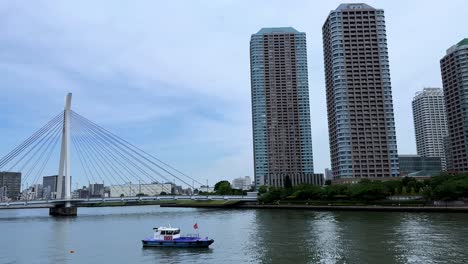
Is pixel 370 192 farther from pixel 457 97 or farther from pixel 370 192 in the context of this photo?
pixel 457 97

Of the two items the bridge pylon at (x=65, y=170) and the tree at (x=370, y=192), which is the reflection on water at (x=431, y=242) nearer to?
the tree at (x=370, y=192)

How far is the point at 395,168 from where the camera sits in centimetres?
12188

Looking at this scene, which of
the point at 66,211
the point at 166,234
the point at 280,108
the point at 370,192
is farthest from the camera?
the point at 280,108

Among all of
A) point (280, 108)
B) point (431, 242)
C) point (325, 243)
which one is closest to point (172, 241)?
point (325, 243)

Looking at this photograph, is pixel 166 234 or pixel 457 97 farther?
pixel 457 97

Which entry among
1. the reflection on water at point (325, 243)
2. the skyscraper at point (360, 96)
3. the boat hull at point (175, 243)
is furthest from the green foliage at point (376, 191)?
the boat hull at point (175, 243)

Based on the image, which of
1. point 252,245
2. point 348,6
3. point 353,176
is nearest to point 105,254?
point 252,245

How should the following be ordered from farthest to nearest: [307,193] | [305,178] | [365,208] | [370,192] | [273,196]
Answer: [305,178] → [273,196] → [307,193] → [370,192] → [365,208]

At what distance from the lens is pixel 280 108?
17275cm

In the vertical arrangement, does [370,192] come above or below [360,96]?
Answer: below

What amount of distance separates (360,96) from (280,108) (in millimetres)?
50567

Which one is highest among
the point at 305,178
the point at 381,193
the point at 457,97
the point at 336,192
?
the point at 457,97

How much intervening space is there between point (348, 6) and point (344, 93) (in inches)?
1165

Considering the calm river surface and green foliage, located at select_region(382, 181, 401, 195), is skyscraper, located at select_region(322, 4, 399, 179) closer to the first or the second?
green foliage, located at select_region(382, 181, 401, 195)
